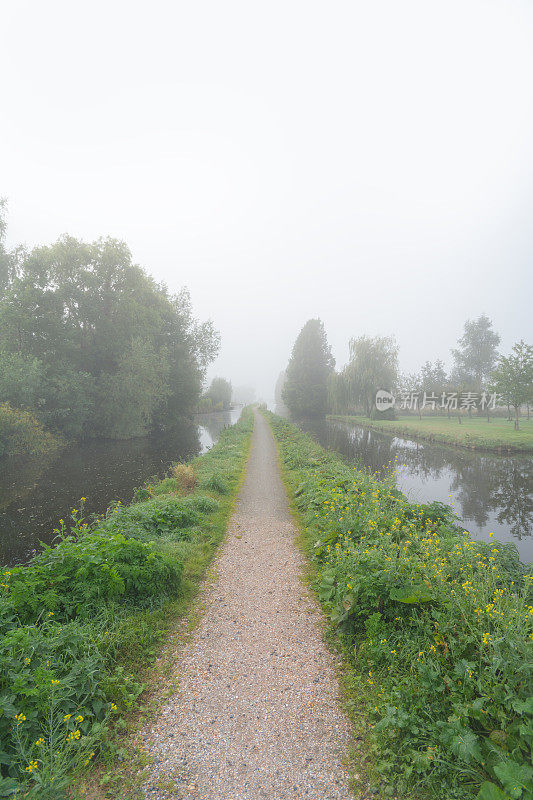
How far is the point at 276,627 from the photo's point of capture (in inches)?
173

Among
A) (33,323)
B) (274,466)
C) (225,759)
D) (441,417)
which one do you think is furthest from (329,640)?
(441,417)

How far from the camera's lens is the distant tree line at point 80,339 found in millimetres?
20422

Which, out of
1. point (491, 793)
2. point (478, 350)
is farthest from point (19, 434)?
point (478, 350)

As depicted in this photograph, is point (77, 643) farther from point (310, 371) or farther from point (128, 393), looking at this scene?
point (310, 371)

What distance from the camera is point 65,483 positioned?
1300 centimetres

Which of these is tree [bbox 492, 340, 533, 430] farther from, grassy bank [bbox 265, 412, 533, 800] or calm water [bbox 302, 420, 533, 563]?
grassy bank [bbox 265, 412, 533, 800]

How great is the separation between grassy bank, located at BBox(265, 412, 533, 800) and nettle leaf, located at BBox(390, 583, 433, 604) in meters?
0.01

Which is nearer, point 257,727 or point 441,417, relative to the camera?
point 257,727

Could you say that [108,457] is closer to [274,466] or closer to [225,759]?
[274,466]

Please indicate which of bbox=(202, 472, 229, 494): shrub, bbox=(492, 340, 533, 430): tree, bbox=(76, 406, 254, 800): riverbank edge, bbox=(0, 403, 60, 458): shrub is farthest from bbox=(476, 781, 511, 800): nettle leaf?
bbox=(492, 340, 533, 430): tree

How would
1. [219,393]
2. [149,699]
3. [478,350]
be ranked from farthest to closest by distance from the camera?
1. [219,393]
2. [478,350]
3. [149,699]

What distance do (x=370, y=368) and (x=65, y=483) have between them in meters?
31.7

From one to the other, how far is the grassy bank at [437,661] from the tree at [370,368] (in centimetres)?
3229

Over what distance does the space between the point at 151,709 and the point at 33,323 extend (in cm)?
2465
